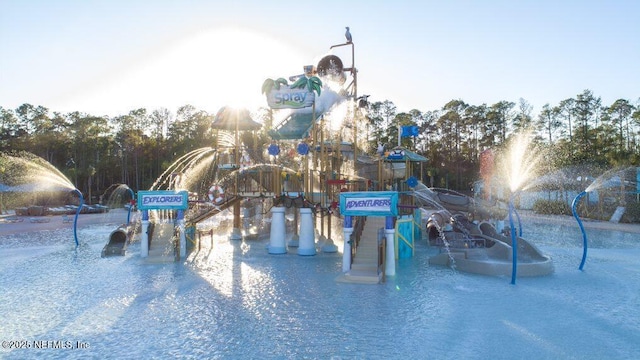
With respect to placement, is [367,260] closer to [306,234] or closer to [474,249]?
[306,234]

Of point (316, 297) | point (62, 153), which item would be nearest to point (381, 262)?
point (316, 297)

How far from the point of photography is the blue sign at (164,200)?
65.2 feet

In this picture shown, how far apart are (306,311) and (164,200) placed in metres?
10.8

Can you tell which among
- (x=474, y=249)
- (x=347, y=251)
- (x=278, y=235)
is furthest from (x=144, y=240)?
(x=474, y=249)

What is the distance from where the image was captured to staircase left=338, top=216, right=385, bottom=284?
15.3 metres

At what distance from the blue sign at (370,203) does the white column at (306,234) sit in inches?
181

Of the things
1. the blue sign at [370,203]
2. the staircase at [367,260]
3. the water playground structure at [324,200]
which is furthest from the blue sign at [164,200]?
the staircase at [367,260]

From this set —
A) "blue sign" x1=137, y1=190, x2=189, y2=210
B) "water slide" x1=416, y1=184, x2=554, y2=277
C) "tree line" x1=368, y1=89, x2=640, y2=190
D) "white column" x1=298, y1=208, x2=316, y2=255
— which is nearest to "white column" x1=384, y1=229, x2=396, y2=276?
"water slide" x1=416, y1=184, x2=554, y2=277

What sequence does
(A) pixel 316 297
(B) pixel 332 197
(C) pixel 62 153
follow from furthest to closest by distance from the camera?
(C) pixel 62 153
(B) pixel 332 197
(A) pixel 316 297

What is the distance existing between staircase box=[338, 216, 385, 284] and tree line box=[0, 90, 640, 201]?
1648 inches

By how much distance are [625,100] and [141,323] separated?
65.1m

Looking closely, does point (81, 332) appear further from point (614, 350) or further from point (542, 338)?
point (614, 350)

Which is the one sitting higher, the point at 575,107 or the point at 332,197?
the point at 575,107

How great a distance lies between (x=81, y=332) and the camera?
33.6 feet
